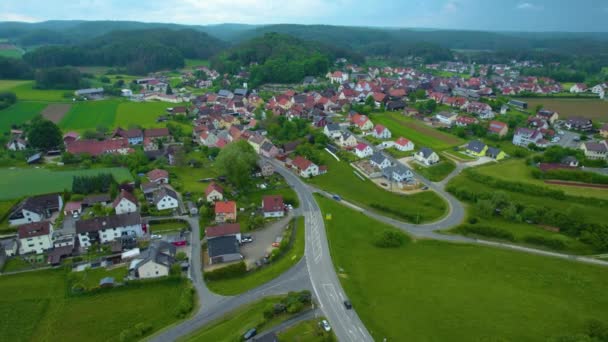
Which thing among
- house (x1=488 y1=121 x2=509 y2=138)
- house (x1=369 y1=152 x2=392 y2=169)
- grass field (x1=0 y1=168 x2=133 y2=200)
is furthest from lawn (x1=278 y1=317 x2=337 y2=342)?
house (x1=488 y1=121 x2=509 y2=138)

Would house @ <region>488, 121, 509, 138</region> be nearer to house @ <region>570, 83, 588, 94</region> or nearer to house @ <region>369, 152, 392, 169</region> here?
house @ <region>369, 152, 392, 169</region>

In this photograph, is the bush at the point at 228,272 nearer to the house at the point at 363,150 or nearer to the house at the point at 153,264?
the house at the point at 153,264

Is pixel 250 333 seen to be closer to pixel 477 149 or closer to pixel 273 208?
pixel 273 208

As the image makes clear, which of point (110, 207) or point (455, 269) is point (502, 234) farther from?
point (110, 207)

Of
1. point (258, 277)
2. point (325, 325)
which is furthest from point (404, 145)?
point (325, 325)

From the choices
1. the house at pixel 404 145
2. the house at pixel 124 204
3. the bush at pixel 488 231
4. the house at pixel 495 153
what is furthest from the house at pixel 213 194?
the house at pixel 495 153

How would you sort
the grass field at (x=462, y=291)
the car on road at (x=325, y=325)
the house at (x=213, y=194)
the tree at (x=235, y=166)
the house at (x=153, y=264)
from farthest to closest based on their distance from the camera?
the tree at (x=235, y=166) < the house at (x=213, y=194) < the house at (x=153, y=264) < the grass field at (x=462, y=291) < the car on road at (x=325, y=325)
